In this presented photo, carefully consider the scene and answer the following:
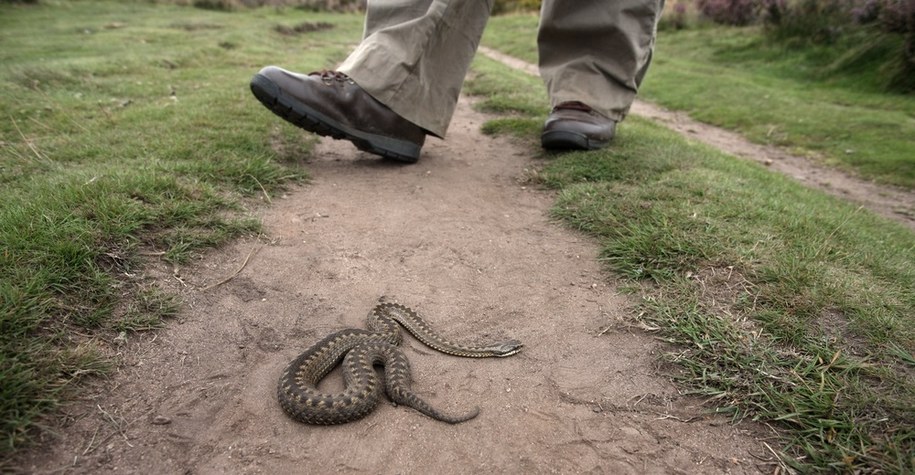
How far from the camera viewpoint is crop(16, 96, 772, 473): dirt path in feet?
7.51

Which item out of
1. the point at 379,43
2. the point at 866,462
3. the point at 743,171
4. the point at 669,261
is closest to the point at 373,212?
the point at 379,43

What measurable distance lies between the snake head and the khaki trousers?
9.49 ft

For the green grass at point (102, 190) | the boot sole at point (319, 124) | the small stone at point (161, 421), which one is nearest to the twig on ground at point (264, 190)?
the green grass at point (102, 190)

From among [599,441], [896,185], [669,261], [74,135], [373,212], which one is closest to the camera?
[599,441]

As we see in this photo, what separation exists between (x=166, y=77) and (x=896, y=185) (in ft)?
37.5

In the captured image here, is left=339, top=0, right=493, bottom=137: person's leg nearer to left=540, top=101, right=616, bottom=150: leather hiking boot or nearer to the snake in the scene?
left=540, top=101, right=616, bottom=150: leather hiking boot

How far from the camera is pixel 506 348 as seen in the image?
9.83 feet

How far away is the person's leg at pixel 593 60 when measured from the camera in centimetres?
561

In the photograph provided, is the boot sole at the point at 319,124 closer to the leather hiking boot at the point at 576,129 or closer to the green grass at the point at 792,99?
the leather hiking boot at the point at 576,129

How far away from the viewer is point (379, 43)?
4.95m

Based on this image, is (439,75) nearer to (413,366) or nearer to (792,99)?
(413,366)

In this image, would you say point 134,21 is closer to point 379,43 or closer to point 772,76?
point 379,43

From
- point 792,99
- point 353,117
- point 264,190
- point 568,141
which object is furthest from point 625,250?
point 792,99

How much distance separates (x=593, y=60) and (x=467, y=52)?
1505mm
